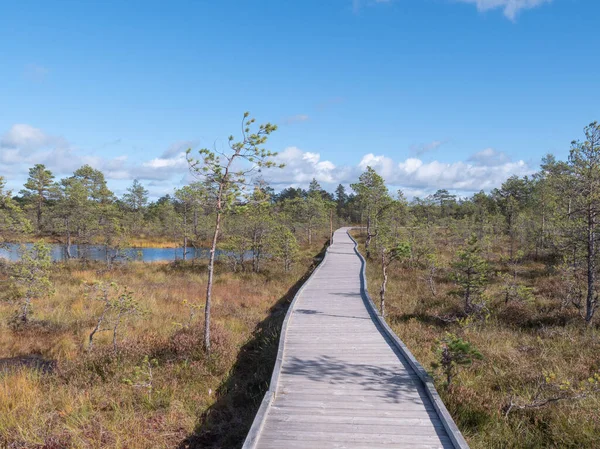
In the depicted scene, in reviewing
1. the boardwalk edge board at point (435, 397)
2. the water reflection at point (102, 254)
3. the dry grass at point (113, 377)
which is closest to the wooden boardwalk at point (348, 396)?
the boardwalk edge board at point (435, 397)

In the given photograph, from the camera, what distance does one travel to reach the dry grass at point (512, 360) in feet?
16.6

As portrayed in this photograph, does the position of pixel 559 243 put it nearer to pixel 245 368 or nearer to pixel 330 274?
pixel 330 274

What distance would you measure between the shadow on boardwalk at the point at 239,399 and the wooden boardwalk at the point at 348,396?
678 millimetres

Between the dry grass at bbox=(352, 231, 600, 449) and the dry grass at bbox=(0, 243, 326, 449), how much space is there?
4.48m

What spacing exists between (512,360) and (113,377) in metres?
8.66

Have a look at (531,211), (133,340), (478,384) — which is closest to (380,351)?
(478,384)

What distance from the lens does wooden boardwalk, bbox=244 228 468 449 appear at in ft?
14.0

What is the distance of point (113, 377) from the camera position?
6.93 metres

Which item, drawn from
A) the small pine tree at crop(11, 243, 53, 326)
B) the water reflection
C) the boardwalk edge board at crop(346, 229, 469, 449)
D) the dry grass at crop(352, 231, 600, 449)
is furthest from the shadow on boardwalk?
the water reflection

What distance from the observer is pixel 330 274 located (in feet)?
55.2

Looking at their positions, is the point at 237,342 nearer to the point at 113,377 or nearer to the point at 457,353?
the point at 113,377

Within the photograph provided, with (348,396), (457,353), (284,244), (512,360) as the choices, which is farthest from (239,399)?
(284,244)

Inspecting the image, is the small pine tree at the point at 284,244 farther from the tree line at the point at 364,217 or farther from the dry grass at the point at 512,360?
the dry grass at the point at 512,360

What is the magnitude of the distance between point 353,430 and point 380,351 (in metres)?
2.99
